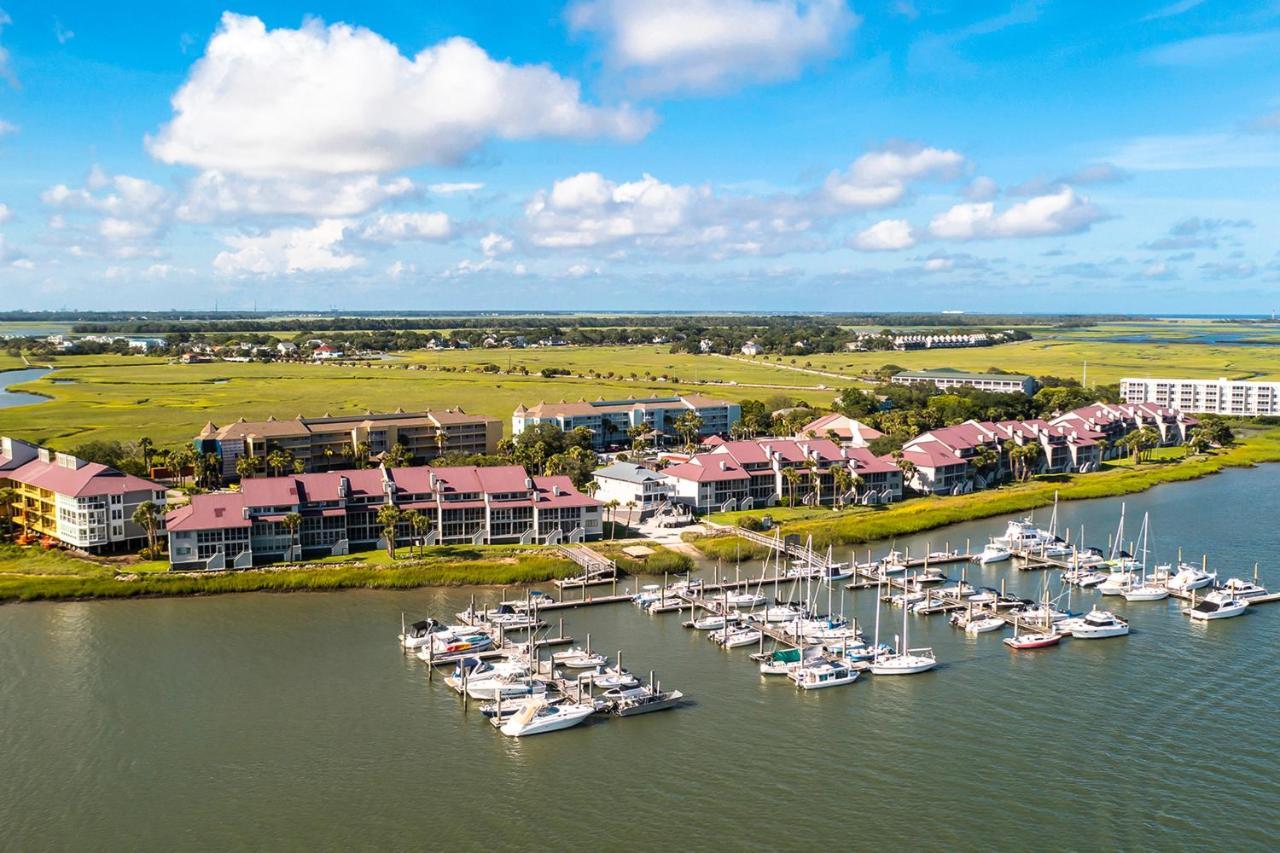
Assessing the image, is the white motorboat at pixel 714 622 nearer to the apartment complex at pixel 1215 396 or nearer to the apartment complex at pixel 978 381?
the apartment complex at pixel 978 381

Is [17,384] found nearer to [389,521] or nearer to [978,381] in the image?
[389,521]

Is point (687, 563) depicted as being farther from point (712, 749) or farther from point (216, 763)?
point (216, 763)

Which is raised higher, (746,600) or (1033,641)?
(746,600)

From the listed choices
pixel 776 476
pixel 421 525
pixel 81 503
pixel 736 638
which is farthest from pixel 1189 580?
pixel 81 503

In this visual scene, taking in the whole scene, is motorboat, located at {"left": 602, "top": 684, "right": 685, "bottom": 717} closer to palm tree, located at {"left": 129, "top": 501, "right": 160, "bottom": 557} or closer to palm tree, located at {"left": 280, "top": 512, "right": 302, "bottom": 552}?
palm tree, located at {"left": 280, "top": 512, "right": 302, "bottom": 552}

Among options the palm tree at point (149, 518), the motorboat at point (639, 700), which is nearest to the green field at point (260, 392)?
the palm tree at point (149, 518)
